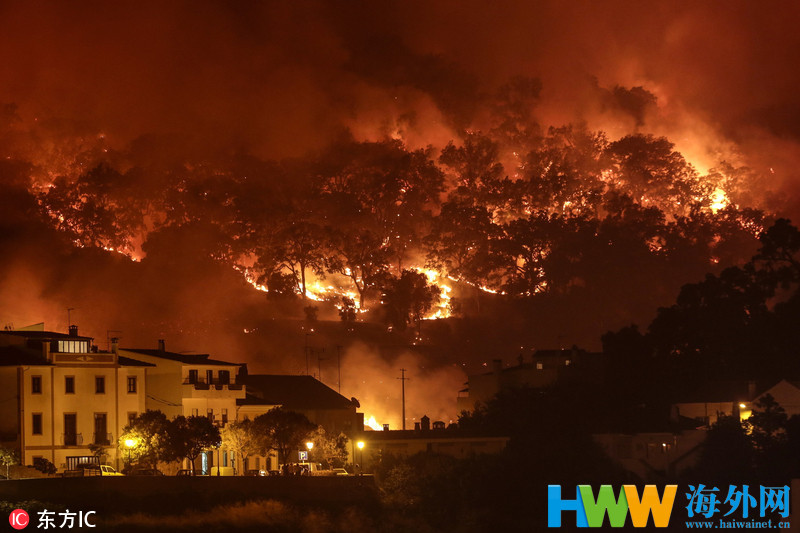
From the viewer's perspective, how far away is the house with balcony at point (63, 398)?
2350 inches

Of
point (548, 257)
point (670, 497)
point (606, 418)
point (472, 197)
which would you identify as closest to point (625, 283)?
point (548, 257)

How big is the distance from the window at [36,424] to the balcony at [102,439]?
2.34 m

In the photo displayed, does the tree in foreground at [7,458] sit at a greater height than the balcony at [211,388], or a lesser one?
lesser

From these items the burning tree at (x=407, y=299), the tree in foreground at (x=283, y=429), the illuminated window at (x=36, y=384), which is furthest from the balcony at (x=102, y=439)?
the burning tree at (x=407, y=299)

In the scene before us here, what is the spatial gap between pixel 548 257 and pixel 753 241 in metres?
14.3

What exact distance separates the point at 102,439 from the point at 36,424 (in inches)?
112

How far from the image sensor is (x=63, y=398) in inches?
2395

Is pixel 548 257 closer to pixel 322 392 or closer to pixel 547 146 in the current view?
pixel 547 146

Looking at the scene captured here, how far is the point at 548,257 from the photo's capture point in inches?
4414

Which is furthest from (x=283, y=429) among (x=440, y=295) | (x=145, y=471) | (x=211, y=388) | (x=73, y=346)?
(x=440, y=295)

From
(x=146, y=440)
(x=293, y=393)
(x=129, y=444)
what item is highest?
(x=293, y=393)

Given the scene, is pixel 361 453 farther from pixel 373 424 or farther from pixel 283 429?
pixel 373 424

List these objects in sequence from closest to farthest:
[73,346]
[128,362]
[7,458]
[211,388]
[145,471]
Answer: [7,458]
[145,471]
[73,346]
[128,362]
[211,388]

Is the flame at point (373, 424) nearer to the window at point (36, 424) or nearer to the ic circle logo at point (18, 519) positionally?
the window at point (36, 424)
